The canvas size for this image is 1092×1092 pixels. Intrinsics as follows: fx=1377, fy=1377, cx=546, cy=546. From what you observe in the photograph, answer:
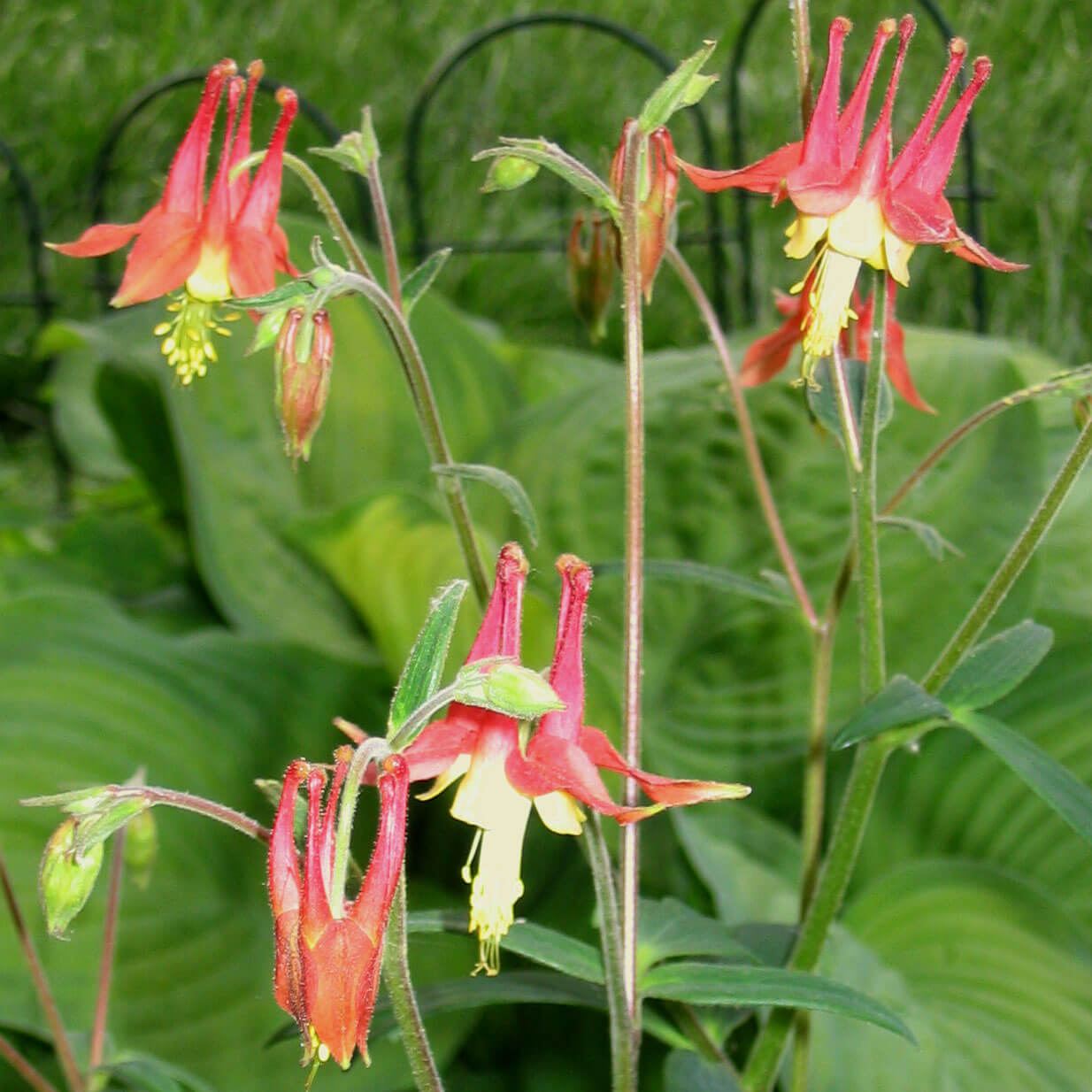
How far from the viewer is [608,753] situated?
1.35ft

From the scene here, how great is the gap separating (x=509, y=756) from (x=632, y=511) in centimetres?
12

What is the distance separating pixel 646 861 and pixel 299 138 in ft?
7.46

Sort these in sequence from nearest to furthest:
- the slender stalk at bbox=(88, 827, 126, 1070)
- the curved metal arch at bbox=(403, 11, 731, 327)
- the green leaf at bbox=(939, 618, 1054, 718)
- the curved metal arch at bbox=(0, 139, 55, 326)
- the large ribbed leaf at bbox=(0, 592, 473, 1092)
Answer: the green leaf at bbox=(939, 618, 1054, 718) < the slender stalk at bbox=(88, 827, 126, 1070) < the large ribbed leaf at bbox=(0, 592, 473, 1092) < the curved metal arch at bbox=(403, 11, 731, 327) < the curved metal arch at bbox=(0, 139, 55, 326)

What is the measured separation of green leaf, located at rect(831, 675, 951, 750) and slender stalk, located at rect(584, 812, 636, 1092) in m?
0.10

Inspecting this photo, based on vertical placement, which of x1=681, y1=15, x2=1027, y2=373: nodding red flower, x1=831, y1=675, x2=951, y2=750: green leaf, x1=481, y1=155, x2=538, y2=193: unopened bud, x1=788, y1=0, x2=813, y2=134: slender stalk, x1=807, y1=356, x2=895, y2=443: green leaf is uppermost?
x1=788, y1=0, x2=813, y2=134: slender stalk

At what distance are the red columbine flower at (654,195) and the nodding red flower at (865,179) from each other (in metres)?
0.05

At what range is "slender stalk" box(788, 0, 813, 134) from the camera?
1.72 feet

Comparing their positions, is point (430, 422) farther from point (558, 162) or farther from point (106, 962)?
point (106, 962)

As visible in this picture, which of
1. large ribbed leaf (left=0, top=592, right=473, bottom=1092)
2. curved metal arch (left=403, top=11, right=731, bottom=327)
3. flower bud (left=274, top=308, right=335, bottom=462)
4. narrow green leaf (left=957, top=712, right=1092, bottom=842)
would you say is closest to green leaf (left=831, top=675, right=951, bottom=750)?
narrow green leaf (left=957, top=712, right=1092, bottom=842)

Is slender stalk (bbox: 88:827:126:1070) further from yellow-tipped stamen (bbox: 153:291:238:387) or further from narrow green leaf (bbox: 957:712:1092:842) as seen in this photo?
narrow green leaf (bbox: 957:712:1092:842)

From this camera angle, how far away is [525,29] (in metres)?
3.04

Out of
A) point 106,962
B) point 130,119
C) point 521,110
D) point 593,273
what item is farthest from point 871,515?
point 521,110

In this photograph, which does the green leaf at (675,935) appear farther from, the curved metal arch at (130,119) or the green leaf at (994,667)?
the curved metal arch at (130,119)

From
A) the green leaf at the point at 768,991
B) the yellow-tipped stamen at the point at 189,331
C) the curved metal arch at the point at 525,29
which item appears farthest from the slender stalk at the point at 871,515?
the curved metal arch at the point at 525,29
